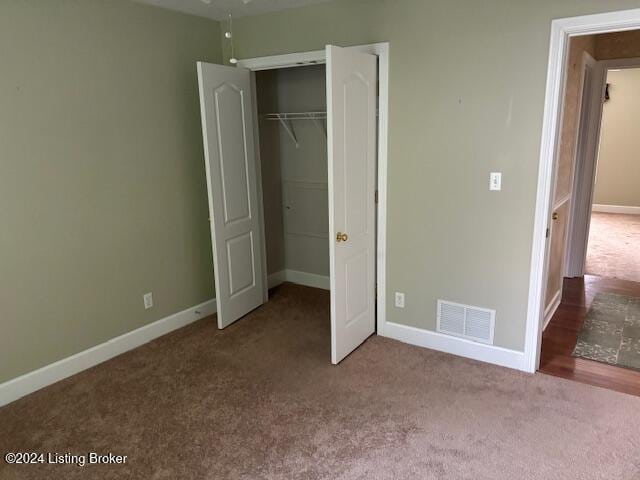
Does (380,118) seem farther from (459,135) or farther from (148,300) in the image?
(148,300)

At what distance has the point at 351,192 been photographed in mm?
2998

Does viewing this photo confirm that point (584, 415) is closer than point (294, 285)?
Yes

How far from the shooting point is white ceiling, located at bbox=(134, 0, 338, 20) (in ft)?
10.4

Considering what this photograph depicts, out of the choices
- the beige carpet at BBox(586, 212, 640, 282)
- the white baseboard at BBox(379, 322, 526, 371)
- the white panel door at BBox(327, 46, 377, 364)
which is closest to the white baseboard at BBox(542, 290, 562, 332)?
the white baseboard at BBox(379, 322, 526, 371)

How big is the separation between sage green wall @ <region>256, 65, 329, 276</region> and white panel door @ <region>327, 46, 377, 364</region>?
4.00 feet

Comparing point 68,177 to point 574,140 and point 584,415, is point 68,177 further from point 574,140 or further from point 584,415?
point 574,140

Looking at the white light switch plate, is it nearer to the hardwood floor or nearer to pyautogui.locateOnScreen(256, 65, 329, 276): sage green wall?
the hardwood floor

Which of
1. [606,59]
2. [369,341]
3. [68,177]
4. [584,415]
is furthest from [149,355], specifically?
[606,59]

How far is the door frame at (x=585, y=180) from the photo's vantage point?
433cm

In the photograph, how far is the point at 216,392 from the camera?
9.22ft

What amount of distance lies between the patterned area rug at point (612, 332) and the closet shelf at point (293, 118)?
278cm

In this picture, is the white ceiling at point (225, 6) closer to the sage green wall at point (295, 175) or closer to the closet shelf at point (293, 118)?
the sage green wall at point (295, 175)

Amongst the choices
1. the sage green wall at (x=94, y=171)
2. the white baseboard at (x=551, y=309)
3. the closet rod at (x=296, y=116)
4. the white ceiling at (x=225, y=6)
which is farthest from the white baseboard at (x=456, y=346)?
the white ceiling at (x=225, y=6)

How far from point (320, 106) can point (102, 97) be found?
192 cm
